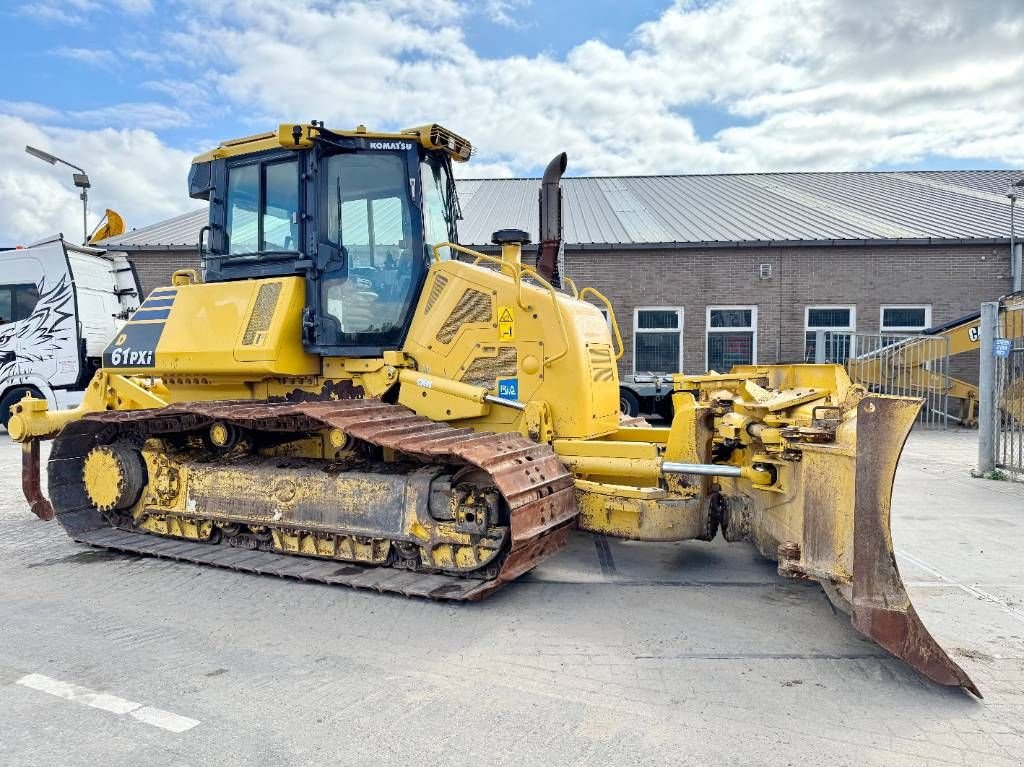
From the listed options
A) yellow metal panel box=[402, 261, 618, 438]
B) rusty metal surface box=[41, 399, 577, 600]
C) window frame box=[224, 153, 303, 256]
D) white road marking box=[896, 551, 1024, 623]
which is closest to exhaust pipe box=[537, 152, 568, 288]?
yellow metal panel box=[402, 261, 618, 438]

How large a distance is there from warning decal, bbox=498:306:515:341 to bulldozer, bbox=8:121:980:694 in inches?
0.7

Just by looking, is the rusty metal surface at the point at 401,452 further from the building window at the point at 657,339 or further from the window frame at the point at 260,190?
the building window at the point at 657,339

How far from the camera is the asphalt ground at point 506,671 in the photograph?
2.91 metres

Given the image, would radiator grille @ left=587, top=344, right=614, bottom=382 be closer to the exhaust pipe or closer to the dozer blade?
the exhaust pipe

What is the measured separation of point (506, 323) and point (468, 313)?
12.0 inches

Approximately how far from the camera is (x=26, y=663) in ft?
12.1

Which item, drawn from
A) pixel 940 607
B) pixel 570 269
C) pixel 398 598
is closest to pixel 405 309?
pixel 398 598

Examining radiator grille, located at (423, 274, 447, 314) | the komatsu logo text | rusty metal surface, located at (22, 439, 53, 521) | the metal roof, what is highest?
the metal roof

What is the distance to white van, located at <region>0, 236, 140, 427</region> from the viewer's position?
13.4 m

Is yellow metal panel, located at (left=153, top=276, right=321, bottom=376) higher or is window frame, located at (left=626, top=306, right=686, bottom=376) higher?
window frame, located at (left=626, top=306, right=686, bottom=376)

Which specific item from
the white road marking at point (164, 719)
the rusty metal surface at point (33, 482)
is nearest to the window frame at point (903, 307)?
the rusty metal surface at point (33, 482)

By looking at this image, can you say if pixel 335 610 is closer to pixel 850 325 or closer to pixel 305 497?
pixel 305 497

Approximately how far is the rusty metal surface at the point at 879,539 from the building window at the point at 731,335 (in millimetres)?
14819

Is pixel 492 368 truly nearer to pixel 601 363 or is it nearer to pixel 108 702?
pixel 601 363
